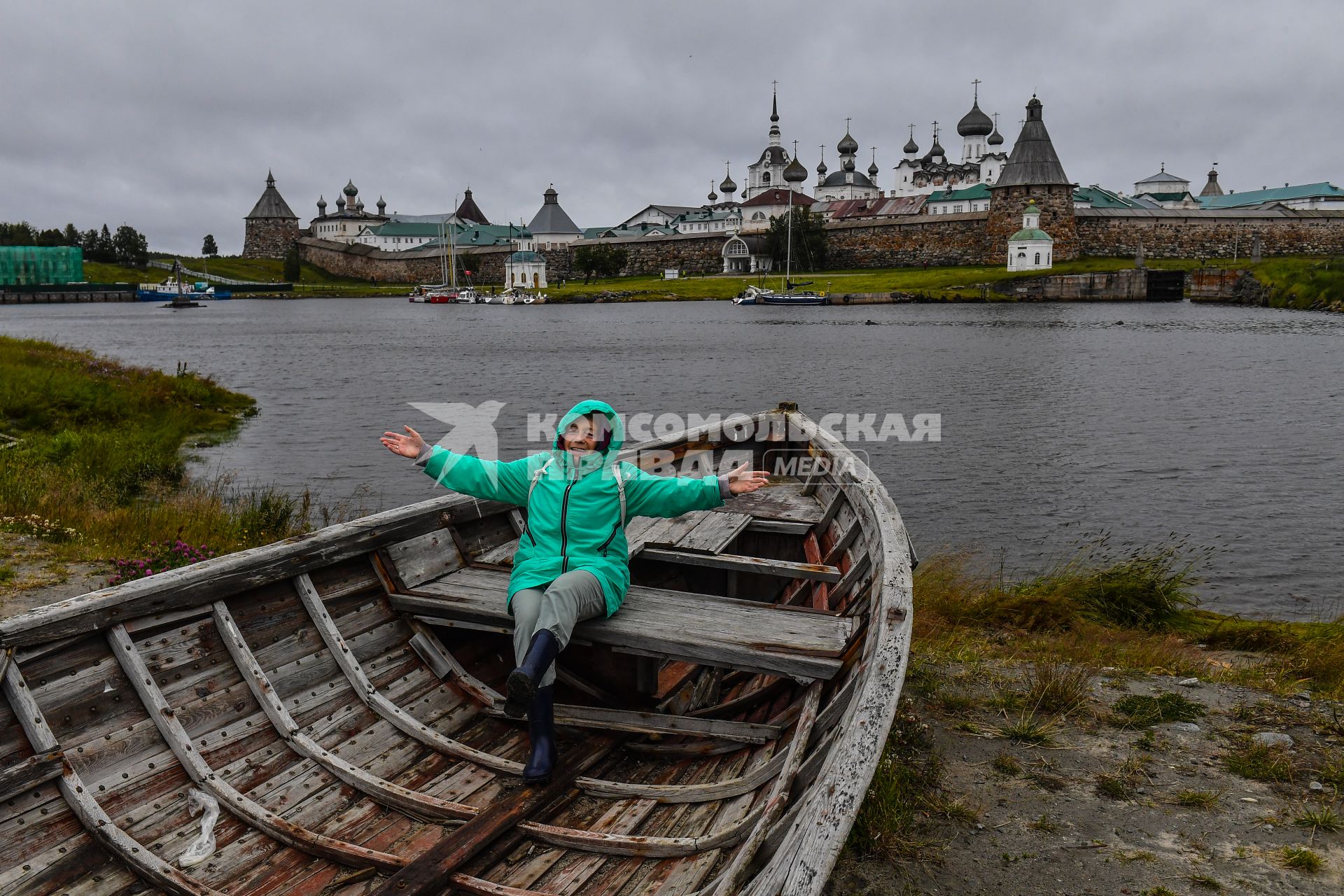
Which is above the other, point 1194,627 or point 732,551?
point 732,551

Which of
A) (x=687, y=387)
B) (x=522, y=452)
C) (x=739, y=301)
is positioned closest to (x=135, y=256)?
(x=739, y=301)

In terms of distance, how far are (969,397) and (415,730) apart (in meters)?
26.5

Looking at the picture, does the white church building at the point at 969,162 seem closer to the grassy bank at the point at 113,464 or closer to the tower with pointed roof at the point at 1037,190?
the tower with pointed roof at the point at 1037,190

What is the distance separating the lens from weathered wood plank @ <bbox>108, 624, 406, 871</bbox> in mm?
3884

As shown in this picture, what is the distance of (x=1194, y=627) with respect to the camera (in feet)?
30.2

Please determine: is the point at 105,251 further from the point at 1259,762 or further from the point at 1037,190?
the point at 1259,762

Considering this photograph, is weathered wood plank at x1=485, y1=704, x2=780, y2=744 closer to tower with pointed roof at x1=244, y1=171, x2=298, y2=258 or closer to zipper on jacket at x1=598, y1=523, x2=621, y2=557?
zipper on jacket at x1=598, y1=523, x2=621, y2=557

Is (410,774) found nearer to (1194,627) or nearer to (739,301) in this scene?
(1194,627)

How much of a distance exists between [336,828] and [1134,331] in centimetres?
5193

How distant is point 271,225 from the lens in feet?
479

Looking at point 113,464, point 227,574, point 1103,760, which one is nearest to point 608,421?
point 227,574

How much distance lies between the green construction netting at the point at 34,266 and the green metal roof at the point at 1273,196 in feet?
431

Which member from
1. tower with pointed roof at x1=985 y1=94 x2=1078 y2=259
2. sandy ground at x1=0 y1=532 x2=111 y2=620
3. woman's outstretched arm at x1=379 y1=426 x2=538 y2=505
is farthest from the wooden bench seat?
tower with pointed roof at x1=985 y1=94 x2=1078 y2=259

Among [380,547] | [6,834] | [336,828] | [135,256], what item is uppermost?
[135,256]
